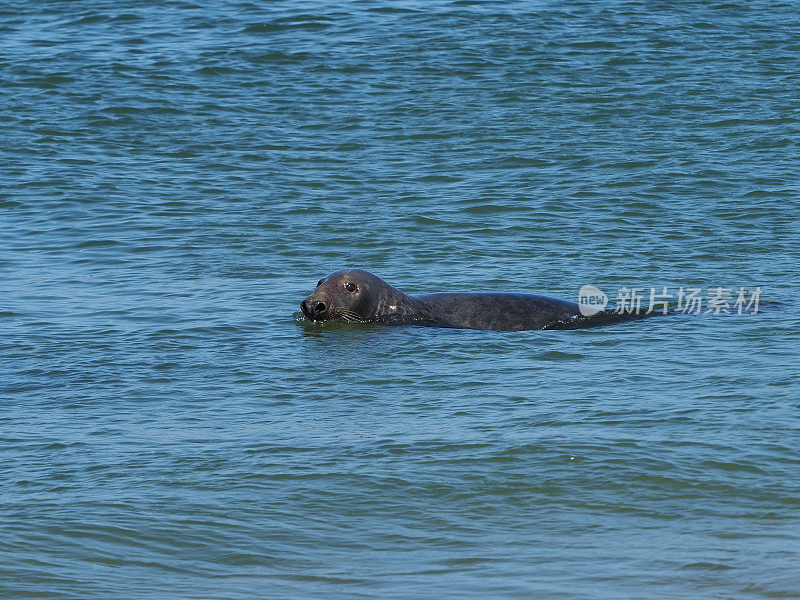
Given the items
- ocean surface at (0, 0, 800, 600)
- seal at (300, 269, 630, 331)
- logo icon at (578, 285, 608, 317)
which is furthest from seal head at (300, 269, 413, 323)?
logo icon at (578, 285, 608, 317)

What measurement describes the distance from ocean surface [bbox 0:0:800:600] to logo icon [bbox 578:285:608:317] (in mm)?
140

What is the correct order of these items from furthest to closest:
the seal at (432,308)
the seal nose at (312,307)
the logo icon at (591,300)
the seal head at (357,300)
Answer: the seal head at (357,300) → the seal nose at (312,307) → the logo icon at (591,300) → the seal at (432,308)

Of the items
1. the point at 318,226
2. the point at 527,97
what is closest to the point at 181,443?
the point at 318,226

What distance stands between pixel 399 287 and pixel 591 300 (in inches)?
81.2

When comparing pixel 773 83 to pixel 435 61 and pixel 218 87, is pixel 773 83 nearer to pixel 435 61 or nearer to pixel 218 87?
pixel 435 61

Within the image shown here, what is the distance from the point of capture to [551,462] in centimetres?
797

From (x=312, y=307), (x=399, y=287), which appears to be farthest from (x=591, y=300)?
(x=312, y=307)

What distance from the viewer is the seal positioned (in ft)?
37.9

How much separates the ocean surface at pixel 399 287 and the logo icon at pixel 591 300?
0.14 metres

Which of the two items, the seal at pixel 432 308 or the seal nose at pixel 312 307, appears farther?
the seal nose at pixel 312 307

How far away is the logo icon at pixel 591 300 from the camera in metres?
11.7

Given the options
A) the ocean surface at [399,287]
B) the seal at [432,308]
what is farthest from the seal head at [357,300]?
the ocean surface at [399,287]

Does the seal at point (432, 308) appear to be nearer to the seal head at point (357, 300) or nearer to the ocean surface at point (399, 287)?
the seal head at point (357, 300)

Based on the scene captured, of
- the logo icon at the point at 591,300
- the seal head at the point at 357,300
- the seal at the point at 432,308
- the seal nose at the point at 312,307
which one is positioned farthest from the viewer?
the seal head at the point at 357,300
